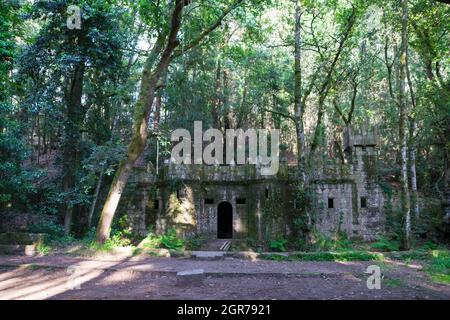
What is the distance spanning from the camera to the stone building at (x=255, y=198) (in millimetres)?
15477

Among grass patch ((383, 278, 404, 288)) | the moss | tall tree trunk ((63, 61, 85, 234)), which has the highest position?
tall tree trunk ((63, 61, 85, 234))

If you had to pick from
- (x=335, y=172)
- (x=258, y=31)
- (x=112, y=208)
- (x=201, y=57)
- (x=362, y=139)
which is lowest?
(x=112, y=208)

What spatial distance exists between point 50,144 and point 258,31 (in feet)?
73.1

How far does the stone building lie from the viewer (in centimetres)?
1548

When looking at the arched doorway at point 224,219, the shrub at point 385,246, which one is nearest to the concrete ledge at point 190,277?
the shrub at point 385,246

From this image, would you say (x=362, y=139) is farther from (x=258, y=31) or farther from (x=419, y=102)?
(x=258, y=31)

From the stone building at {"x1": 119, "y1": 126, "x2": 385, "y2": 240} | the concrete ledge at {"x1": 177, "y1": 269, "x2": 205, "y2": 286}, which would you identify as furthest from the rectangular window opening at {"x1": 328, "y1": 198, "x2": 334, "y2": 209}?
the concrete ledge at {"x1": 177, "y1": 269, "x2": 205, "y2": 286}

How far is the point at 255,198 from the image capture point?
15.8 metres

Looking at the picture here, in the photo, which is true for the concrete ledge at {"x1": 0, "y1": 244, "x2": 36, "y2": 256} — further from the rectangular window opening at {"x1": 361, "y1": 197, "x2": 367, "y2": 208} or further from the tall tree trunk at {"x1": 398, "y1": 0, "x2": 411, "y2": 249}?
the rectangular window opening at {"x1": 361, "y1": 197, "x2": 367, "y2": 208}

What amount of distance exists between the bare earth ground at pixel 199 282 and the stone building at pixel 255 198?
206 inches

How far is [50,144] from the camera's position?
28.7 metres

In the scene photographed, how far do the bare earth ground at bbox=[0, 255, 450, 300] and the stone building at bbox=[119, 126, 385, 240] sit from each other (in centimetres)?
524

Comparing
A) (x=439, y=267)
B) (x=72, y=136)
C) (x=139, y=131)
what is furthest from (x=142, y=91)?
(x=439, y=267)

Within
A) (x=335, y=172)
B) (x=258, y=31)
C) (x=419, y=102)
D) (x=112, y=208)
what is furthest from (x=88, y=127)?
(x=419, y=102)
